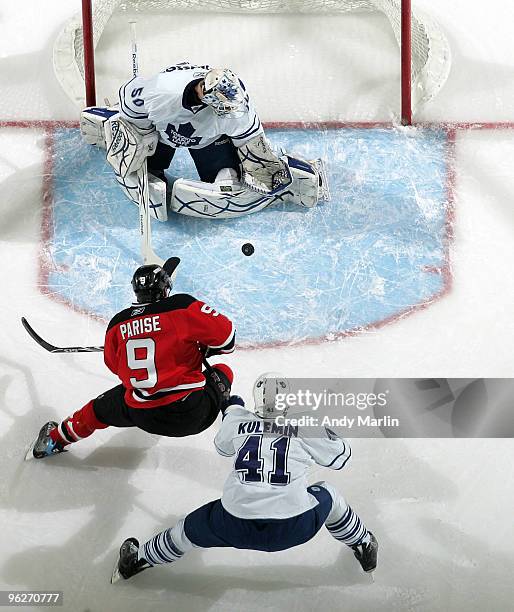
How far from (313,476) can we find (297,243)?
36.7 inches

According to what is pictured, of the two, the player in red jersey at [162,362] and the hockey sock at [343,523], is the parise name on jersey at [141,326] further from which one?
the hockey sock at [343,523]

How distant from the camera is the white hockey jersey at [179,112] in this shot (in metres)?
3.60

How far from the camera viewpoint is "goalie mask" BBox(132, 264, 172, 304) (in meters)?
3.09

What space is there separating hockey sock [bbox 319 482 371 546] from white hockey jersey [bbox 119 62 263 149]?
1.34m

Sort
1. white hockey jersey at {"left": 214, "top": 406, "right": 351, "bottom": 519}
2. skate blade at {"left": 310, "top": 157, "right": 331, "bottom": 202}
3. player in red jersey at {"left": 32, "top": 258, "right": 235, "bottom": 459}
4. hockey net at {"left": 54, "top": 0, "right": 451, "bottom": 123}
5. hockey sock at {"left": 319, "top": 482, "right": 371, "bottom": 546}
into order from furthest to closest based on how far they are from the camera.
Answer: hockey net at {"left": 54, "top": 0, "right": 451, "bottom": 123}
skate blade at {"left": 310, "top": 157, "right": 331, "bottom": 202}
player in red jersey at {"left": 32, "top": 258, "right": 235, "bottom": 459}
hockey sock at {"left": 319, "top": 482, "right": 371, "bottom": 546}
white hockey jersey at {"left": 214, "top": 406, "right": 351, "bottom": 519}

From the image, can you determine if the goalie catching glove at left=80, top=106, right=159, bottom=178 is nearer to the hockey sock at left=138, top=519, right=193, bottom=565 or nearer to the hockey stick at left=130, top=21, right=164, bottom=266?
the hockey stick at left=130, top=21, right=164, bottom=266

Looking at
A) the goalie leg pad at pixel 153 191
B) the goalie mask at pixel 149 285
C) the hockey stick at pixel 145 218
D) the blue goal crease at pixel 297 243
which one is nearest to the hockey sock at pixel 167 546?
the goalie mask at pixel 149 285

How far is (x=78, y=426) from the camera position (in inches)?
127

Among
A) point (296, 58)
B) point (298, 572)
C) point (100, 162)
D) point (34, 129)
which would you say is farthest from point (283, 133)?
point (298, 572)

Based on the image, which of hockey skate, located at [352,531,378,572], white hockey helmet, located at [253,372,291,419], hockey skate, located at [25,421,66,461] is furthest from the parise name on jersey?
hockey skate, located at [352,531,378,572]

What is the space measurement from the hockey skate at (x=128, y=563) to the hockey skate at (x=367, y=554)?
590 millimetres

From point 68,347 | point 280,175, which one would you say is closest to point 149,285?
point 68,347

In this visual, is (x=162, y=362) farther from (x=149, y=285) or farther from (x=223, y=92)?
(x=223, y=92)

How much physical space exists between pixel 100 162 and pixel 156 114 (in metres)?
0.58
